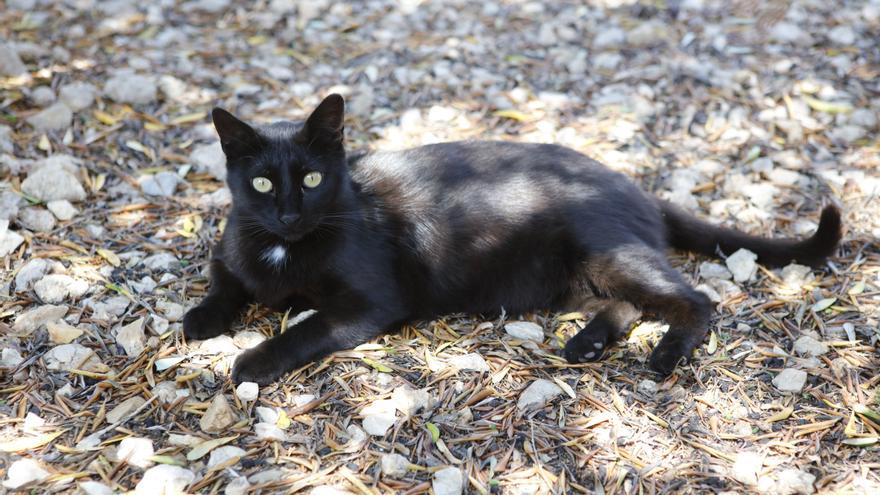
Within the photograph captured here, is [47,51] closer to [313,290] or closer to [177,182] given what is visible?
[177,182]

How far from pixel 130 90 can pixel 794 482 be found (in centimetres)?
400

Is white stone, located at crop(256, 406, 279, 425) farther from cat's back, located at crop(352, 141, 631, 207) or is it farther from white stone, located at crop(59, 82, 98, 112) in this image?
white stone, located at crop(59, 82, 98, 112)

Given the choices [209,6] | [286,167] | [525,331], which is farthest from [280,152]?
[209,6]

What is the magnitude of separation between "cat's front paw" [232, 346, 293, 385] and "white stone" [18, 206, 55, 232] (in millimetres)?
1356

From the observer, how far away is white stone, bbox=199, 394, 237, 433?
2.60 meters

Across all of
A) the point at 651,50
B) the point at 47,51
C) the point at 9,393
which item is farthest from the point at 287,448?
the point at 651,50

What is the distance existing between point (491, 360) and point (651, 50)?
313 cm

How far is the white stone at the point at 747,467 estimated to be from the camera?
247 centimetres

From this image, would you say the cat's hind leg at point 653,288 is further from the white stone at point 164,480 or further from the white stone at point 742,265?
the white stone at point 164,480

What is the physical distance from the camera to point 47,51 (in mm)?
4848

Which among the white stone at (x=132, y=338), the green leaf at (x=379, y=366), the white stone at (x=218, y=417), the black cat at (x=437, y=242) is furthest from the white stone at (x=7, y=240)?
the green leaf at (x=379, y=366)

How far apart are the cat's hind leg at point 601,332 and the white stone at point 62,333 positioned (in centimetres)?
192

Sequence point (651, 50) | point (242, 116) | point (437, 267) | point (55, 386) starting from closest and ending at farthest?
point (55, 386) → point (437, 267) → point (242, 116) → point (651, 50)

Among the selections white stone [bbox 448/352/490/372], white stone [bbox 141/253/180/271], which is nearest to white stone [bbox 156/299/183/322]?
white stone [bbox 141/253/180/271]
